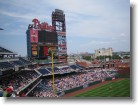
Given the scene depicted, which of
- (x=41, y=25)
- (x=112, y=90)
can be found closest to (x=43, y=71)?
(x=41, y=25)

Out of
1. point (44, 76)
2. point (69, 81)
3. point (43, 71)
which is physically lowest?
point (69, 81)

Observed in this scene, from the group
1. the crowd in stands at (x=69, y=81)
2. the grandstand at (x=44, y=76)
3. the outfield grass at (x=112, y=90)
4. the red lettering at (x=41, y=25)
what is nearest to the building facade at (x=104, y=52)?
the grandstand at (x=44, y=76)

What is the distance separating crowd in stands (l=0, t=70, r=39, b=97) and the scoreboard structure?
0.45 metres

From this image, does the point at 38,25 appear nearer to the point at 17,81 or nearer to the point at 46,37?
the point at 46,37

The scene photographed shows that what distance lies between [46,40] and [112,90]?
1.96 meters

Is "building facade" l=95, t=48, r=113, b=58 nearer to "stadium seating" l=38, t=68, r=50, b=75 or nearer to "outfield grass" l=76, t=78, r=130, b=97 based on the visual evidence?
"outfield grass" l=76, t=78, r=130, b=97

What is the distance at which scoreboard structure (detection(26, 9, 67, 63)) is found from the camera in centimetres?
557

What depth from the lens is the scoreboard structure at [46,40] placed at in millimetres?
5570

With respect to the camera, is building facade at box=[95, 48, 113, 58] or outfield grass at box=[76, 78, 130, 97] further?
building facade at box=[95, 48, 113, 58]

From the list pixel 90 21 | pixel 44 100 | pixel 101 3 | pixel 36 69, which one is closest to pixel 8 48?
pixel 36 69

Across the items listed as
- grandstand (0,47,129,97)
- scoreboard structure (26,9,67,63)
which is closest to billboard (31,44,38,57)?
scoreboard structure (26,9,67,63)

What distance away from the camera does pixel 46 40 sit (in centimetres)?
572

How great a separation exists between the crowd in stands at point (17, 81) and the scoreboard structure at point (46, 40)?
17.8 inches

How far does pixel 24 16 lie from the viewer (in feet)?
18.1
